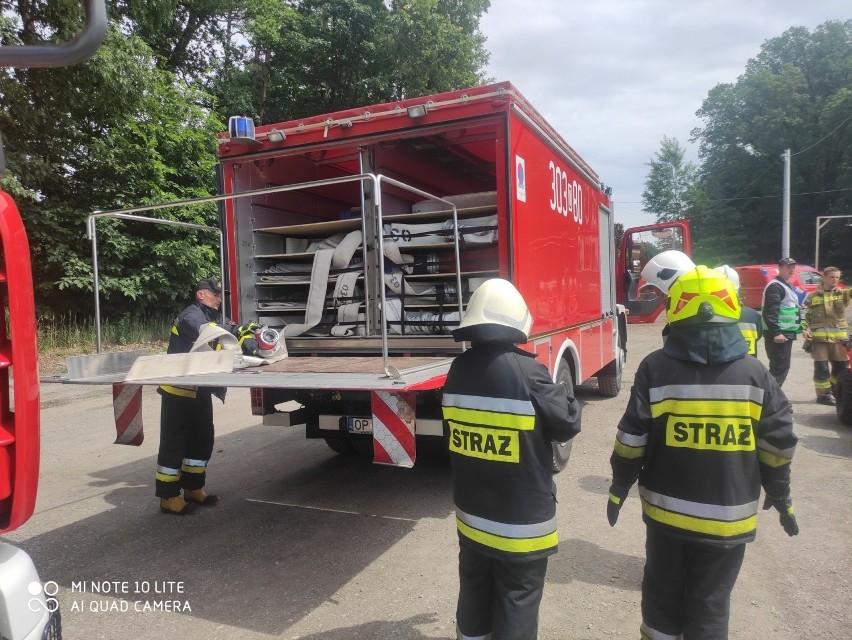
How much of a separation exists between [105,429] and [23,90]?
26.6 ft

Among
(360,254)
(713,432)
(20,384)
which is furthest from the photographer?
(360,254)

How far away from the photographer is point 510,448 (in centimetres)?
212

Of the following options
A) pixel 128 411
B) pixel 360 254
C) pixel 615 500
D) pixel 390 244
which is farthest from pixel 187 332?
pixel 615 500

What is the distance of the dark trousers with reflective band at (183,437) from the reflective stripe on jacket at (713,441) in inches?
130

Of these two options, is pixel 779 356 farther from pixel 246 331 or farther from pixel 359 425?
pixel 246 331

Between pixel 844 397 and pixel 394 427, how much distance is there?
216 inches

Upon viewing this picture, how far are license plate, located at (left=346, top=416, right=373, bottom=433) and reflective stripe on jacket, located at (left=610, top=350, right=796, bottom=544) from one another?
7.73 feet

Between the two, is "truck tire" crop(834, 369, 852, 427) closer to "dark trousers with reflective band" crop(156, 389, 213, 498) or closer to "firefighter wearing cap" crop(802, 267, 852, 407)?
"firefighter wearing cap" crop(802, 267, 852, 407)

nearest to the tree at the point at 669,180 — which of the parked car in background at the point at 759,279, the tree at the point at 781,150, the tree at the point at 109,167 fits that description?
the tree at the point at 781,150

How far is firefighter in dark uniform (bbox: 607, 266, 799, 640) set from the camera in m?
2.07

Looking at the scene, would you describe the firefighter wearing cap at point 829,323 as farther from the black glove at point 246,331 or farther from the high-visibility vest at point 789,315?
the black glove at point 246,331

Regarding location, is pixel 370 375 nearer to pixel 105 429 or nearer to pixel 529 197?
pixel 529 197

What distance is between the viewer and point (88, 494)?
15.9ft

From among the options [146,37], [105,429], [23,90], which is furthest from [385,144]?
[146,37]
